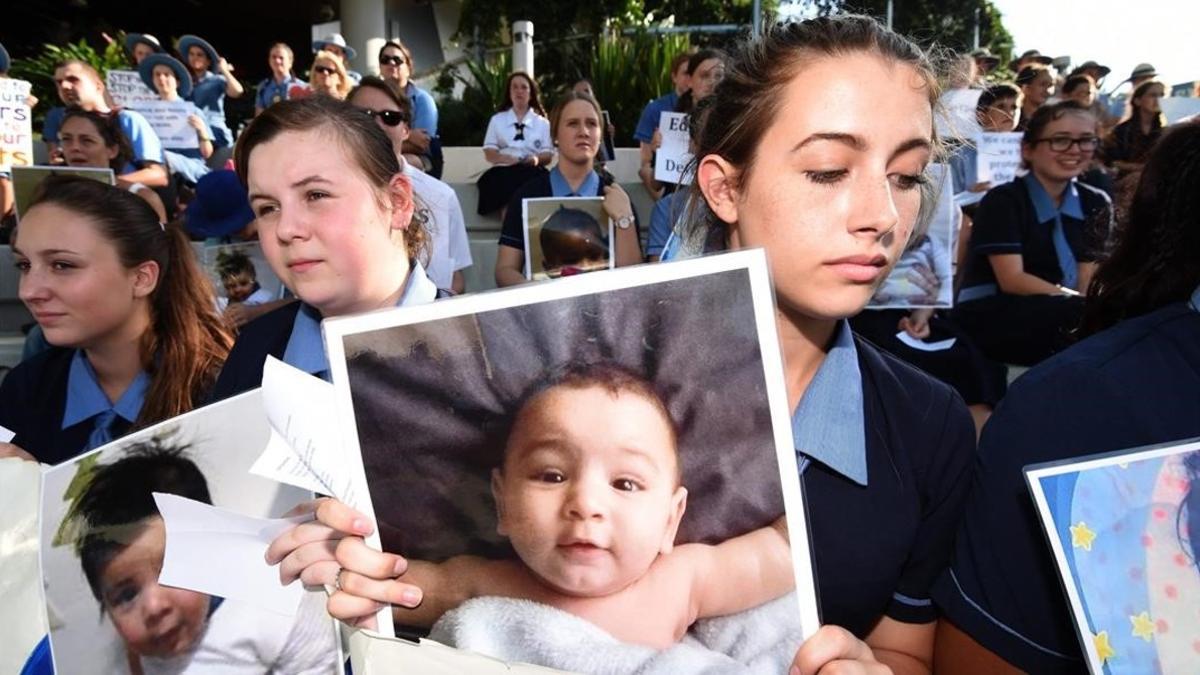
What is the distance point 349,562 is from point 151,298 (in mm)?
1808

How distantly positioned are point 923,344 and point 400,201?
2.37 metres

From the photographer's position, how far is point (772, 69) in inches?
55.0

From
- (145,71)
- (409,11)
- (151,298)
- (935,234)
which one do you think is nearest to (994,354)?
(935,234)

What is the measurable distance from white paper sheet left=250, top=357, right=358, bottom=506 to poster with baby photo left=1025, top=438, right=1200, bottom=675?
30.3 inches

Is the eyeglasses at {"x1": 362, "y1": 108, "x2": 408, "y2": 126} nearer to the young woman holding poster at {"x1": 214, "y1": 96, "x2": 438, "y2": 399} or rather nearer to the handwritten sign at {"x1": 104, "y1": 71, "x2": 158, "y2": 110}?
the young woman holding poster at {"x1": 214, "y1": 96, "x2": 438, "y2": 399}

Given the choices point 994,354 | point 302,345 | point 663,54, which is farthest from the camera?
→ point 663,54

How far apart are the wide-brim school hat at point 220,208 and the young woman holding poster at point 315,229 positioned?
8.98 ft

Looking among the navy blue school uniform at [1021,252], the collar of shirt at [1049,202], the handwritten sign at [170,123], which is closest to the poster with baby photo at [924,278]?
the navy blue school uniform at [1021,252]

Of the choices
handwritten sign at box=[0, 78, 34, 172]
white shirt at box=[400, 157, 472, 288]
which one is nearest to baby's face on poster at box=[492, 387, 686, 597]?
white shirt at box=[400, 157, 472, 288]

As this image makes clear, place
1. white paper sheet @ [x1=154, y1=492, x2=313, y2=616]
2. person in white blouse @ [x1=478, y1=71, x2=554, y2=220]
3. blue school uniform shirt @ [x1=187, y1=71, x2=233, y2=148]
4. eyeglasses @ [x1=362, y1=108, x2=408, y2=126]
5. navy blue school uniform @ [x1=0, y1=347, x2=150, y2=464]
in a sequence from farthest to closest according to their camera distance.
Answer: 1. blue school uniform shirt @ [x1=187, y1=71, x2=233, y2=148]
2. person in white blouse @ [x1=478, y1=71, x2=554, y2=220]
3. eyeglasses @ [x1=362, y1=108, x2=408, y2=126]
4. navy blue school uniform @ [x1=0, y1=347, x2=150, y2=464]
5. white paper sheet @ [x1=154, y1=492, x2=313, y2=616]

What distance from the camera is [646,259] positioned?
511cm

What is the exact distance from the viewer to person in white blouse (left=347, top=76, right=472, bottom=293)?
4.11 m

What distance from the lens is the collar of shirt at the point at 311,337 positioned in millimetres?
1865

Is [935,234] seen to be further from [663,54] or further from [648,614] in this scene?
[663,54]
